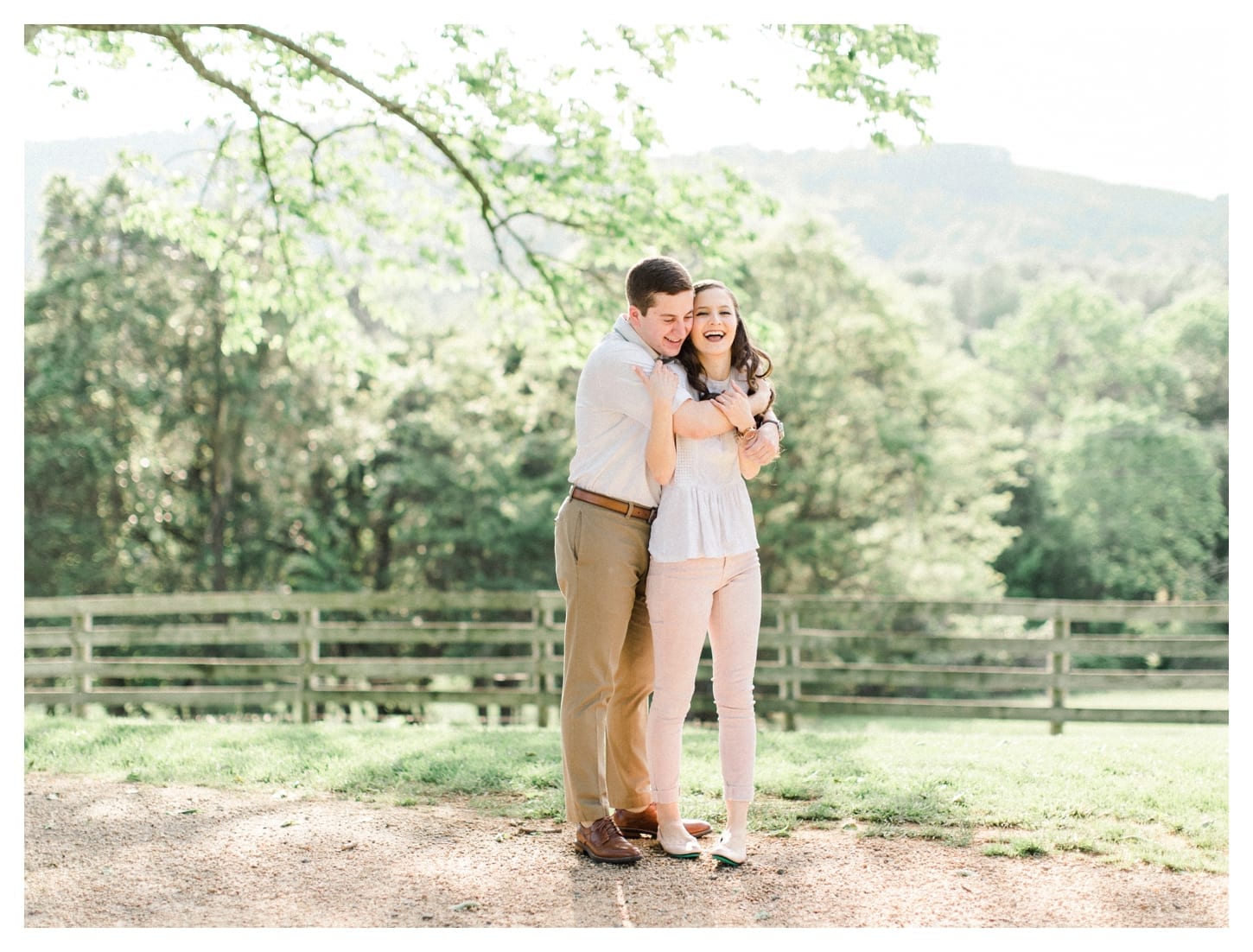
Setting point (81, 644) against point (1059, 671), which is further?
point (81, 644)

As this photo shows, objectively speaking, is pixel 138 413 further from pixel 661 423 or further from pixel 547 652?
pixel 661 423

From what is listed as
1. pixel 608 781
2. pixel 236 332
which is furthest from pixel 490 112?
pixel 608 781

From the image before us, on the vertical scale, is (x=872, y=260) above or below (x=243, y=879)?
above

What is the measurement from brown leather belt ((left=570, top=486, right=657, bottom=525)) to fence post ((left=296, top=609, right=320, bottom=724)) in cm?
461

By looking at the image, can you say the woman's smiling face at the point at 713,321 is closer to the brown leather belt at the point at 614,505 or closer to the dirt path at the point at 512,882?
the brown leather belt at the point at 614,505

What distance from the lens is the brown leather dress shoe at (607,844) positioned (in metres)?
3.55

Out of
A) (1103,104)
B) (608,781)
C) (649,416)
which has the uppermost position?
(1103,104)

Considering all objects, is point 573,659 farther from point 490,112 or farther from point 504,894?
point 490,112

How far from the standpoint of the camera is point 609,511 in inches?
140

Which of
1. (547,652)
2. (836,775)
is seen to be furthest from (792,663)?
(836,775)

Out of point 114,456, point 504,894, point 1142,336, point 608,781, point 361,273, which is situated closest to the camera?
point 504,894

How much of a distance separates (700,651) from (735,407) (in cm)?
81

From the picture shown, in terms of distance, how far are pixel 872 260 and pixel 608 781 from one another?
17.1 meters

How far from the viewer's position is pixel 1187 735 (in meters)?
6.66
